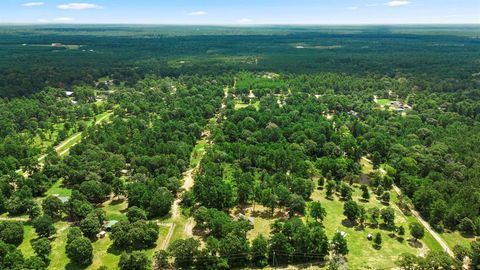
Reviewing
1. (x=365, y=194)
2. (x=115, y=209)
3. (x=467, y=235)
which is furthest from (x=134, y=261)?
(x=467, y=235)

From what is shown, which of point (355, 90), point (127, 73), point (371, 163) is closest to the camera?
point (371, 163)

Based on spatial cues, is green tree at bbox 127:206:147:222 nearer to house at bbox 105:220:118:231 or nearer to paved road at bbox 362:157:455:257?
house at bbox 105:220:118:231

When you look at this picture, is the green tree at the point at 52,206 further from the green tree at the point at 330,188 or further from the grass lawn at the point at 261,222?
the green tree at the point at 330,188

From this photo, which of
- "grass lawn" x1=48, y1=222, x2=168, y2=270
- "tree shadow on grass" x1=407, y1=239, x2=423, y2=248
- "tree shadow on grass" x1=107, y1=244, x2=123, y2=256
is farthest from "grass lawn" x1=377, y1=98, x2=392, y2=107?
"tree shadow on grass" x1=107, y1=244, x2=123, y2=256

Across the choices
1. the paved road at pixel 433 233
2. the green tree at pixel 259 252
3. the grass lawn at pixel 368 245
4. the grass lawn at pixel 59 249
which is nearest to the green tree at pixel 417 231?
the grass lawn at pixel 368 245

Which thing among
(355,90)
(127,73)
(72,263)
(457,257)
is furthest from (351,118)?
(127,73)

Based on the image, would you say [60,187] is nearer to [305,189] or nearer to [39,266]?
[39,266]
